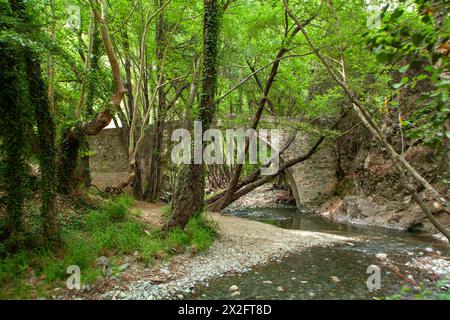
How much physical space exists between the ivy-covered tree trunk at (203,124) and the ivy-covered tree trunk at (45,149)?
2107mm

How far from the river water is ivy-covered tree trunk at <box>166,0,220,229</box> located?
170 centimetres

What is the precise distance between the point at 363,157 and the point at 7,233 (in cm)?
1243

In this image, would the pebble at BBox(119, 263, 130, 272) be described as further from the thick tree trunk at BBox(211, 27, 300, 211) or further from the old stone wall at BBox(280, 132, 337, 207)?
the old stone wall at BBox(280, 132, 337, 207)

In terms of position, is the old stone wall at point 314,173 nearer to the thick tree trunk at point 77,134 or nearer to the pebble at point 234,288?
the thick tree trunk at point 77,134

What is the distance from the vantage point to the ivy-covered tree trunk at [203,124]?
236 inches

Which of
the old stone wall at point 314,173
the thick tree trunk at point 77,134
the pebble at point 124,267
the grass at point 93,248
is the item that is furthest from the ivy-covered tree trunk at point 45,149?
the old stone wall at point 314,173

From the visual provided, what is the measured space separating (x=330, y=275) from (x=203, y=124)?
3612mm

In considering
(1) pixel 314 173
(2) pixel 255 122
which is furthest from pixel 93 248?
(1) pixel 314 173

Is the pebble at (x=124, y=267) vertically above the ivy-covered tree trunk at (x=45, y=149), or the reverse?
the ivy-covered tree trunk at (x=45, y=149)

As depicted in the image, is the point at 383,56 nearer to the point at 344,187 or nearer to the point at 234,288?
the point at 234,288

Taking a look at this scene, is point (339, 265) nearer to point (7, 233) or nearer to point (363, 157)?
point (7, 233)

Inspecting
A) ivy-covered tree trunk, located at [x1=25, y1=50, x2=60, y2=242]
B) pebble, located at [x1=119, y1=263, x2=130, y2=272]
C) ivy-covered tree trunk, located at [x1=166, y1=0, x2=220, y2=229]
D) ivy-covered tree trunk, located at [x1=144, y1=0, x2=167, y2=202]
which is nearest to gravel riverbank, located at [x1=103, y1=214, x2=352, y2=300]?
pebble, located at [x1=119, y1=263, x2=130, y2=272]

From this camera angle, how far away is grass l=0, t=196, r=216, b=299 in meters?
3.84

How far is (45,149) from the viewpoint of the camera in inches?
177
